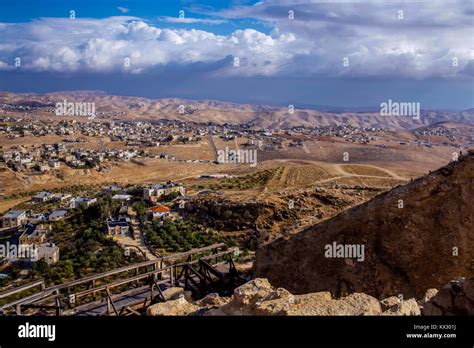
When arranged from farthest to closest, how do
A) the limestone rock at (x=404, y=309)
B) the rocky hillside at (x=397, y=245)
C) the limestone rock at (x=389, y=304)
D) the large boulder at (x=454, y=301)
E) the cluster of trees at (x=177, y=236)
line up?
the cluster of trees at (x=177, y=236), the rocky hillside at (x=397, y=245), the large boulder at (x=454, y=301), the limestone rock at (x=389, y=304), the limestone rock at (x=404, y=309)

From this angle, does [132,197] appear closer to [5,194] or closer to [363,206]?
[5,194]

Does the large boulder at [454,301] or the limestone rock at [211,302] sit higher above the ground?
the large boulder at [454,301]

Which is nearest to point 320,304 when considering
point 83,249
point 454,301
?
point 454,301

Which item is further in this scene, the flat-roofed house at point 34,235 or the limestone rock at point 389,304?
the flat-roofed house at point 34,235

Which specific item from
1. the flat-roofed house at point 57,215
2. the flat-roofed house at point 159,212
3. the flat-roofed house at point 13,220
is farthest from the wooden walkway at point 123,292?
the flat-roofed house at point 13,220

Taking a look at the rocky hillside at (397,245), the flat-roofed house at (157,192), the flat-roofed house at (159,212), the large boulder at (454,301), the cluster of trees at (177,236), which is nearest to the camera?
the large boulder at (454,301)

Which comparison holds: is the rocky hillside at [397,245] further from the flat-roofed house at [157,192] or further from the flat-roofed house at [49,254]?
the flat-roofed house at [157,192]
